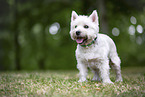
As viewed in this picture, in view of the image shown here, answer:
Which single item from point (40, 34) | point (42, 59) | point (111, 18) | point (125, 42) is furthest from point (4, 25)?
point (125, 42)

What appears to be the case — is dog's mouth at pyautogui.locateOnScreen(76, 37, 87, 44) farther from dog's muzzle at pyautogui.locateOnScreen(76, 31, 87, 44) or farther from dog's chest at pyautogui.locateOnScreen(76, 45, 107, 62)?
dog's chest at pyautogui.locateOnScreen(76, 45, 107, 62)

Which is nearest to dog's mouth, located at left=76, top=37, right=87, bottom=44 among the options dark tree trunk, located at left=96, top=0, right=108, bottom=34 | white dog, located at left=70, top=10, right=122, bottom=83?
white dog, located at left=70, top=10, right=122, bottom=83

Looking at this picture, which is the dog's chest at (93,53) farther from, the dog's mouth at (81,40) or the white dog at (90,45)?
the dog's mouth at (81,40)

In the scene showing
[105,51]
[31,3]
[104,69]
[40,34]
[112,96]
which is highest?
[31,3]

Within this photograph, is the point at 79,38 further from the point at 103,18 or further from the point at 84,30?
the point at 103,18

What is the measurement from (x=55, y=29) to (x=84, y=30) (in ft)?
64.5

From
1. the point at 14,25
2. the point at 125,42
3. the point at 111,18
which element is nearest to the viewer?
the point at 111,18

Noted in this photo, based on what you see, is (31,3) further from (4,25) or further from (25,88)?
(25,88)

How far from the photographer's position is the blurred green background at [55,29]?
1598 centimetres

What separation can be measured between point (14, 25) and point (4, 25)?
1132 mm

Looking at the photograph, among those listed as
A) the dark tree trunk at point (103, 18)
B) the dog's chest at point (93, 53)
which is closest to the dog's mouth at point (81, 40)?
the dog's chest at point (93, 53)

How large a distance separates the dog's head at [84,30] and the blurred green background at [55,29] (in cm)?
845

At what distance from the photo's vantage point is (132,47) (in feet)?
82.1

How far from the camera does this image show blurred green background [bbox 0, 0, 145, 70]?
16.0 m
